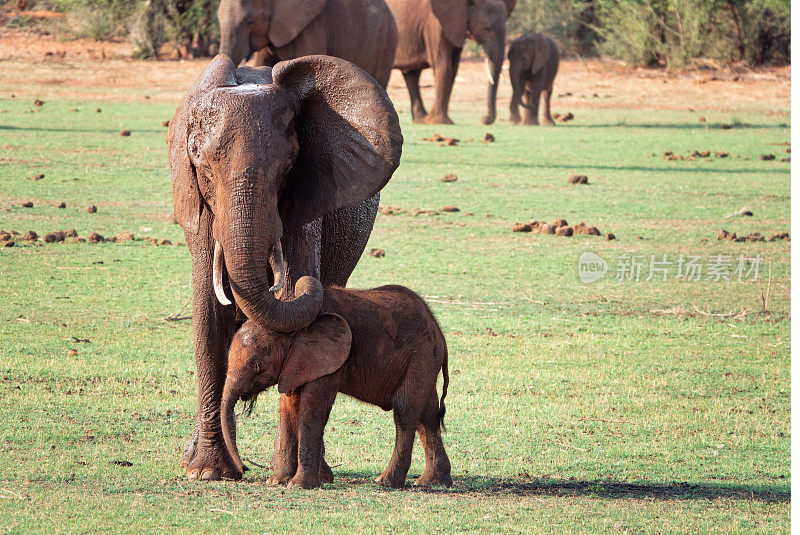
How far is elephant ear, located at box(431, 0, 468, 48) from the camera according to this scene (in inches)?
907

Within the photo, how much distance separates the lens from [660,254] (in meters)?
12.3

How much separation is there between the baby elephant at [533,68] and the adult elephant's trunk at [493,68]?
11.7 inches

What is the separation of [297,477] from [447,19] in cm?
1852

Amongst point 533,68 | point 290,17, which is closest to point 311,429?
point 290,17

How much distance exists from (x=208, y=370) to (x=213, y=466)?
443 millimetres

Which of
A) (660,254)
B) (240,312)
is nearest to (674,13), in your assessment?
(660,254)

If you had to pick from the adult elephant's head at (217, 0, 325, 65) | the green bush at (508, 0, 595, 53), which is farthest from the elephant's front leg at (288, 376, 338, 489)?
the green bush at (508, 0, 595, 53)

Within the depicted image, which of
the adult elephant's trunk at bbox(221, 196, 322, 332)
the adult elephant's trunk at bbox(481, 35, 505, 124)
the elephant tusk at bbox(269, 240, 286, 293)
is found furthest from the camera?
the adult elephant's trunk at bbox(481, 35, 505, 124)

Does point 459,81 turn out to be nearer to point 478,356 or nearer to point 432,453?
point 478,356

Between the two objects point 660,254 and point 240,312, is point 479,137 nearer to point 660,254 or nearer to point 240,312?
point 660,254

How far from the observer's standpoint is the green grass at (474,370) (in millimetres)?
5270

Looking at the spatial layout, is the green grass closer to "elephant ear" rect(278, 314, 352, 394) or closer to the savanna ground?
the savanna ground

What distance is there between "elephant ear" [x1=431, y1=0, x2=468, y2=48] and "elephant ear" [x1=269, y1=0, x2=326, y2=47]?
20.8ft

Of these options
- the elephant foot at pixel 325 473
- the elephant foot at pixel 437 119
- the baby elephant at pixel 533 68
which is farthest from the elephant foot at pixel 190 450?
the baby elephant at pixel 533 68
